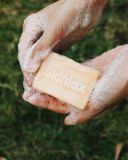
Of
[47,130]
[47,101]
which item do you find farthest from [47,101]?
[47,130]

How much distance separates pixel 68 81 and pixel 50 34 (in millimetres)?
150

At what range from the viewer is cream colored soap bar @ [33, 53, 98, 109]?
1.56 metres

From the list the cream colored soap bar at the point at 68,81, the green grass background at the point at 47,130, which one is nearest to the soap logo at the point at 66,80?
the cream colored soap bar at the point at 68,81

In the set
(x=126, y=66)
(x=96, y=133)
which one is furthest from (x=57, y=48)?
(x=96, y=133)

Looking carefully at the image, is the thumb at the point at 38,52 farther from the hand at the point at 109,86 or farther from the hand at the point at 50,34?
the hand at the point at 109,86

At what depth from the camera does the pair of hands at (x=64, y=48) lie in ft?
5.10

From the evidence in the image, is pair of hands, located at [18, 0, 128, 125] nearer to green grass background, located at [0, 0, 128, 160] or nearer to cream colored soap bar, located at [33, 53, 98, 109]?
cream colored soap bar, located at [33, 53, 98, 109]

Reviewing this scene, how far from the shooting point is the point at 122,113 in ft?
8.29

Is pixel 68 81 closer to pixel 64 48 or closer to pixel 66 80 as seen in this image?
pixel 66 80

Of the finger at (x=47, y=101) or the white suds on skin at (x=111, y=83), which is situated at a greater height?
the white suds on skin at (x=111, y=83)

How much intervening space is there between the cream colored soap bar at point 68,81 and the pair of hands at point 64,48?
2cm

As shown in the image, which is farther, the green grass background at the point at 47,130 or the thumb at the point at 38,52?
the green grass background at the point at 47,130

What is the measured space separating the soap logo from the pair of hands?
0.13ft

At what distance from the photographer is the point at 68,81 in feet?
5.13
